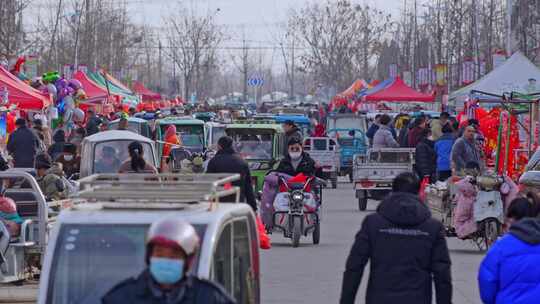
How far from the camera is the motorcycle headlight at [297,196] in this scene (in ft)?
63.9

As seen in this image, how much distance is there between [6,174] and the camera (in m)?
14.8

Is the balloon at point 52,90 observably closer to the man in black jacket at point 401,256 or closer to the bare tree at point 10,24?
the bare tree at point 10,24

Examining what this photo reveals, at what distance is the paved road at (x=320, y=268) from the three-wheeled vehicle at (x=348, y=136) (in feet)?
52.4

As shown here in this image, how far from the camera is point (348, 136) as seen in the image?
4206cm

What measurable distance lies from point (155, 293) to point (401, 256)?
2839mm

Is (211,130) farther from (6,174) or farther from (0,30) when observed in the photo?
(6,174)

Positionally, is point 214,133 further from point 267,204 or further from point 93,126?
point 267,204

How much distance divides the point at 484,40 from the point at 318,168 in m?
41.7

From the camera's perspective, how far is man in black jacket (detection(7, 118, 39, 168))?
25703mm

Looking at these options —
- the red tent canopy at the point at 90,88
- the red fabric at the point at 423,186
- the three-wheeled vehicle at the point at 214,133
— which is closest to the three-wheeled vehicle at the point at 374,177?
the red fabric at the point at 423,186

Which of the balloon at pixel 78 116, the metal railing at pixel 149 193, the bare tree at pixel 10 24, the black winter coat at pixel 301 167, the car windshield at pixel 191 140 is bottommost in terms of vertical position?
the black winter coat at pixel 301 167

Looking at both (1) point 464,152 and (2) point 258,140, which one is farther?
(2) point 258,140

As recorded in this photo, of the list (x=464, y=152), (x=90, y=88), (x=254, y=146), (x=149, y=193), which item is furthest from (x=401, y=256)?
(x=90, y=88)

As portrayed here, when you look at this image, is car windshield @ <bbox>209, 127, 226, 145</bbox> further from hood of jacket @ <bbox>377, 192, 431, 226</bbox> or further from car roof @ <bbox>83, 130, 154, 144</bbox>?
hood of jacket @ <bbox>377, 192, 431, 226</bbox>
